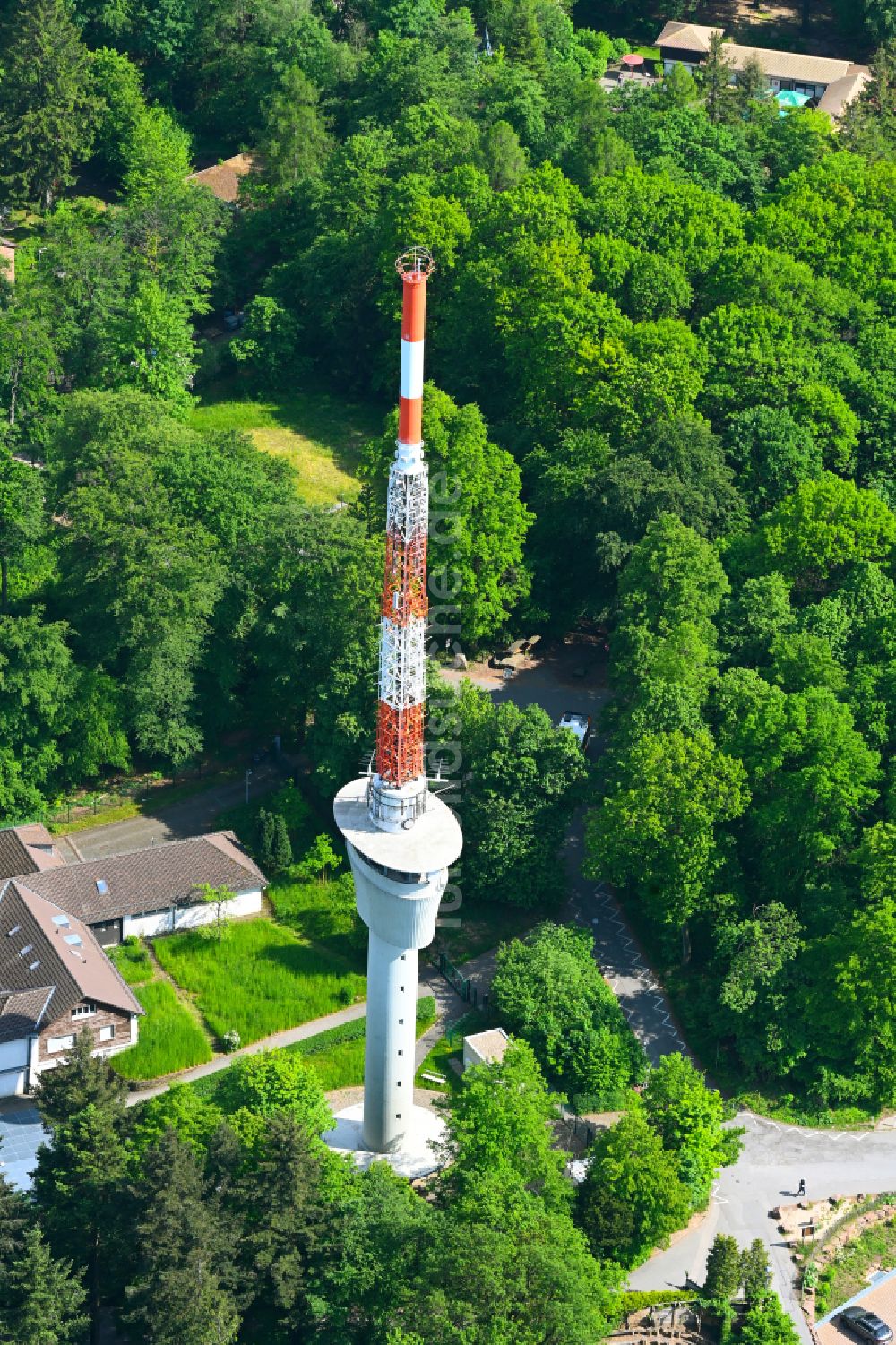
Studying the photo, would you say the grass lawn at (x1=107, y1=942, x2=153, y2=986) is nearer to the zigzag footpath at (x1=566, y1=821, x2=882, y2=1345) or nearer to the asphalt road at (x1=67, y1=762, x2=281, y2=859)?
the asphalt road at (x1=67, y1=762, x2=281, y2=859)

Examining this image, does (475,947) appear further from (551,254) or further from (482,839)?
(551,254)

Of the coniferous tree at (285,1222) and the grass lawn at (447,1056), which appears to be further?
the grass lawn at (447,1056)

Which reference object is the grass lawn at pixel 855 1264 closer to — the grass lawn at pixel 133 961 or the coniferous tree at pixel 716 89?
the grass lawn at pixel 133 961

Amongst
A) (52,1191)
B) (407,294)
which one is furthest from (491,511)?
(52,1191)

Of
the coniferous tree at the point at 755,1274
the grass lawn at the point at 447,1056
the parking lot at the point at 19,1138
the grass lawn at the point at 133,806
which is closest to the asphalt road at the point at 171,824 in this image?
the grass lawn at the point at 133,806

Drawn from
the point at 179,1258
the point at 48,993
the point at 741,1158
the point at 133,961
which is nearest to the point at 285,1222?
the point at 179,1258

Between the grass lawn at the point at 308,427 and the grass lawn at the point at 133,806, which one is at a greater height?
the grass lawn at the point at 308,427
